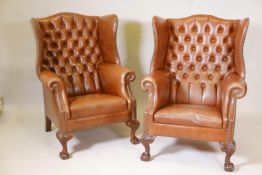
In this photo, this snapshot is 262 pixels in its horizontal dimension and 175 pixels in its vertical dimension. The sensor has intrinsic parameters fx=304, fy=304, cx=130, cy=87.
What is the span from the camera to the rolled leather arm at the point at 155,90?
243cm

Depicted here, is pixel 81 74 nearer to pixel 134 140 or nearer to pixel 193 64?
pixel 134 140

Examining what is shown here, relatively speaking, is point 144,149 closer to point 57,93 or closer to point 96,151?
point 96,151

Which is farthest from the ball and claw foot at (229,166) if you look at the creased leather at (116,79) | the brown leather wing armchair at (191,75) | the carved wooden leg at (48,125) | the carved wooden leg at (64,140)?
the carved wooden leg at (48,125)

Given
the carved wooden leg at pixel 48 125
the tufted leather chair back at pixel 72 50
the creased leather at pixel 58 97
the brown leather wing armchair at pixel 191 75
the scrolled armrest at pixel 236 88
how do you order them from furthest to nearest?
the carved wooden leg at pixel 48 125
the tufted leather chair back at pixel 72 50
the creased leather at pixel 58 97
the brown leather wing armchair at pixel 191 75
the scrolled armrest at pixel 236 88

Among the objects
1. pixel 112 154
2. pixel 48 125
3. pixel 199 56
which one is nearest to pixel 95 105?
pixel 112 154

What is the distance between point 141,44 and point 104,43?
1.89ft

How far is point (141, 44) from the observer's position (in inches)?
138

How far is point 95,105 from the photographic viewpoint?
8.39ft

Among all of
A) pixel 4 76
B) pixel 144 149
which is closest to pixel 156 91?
pixel 144 149

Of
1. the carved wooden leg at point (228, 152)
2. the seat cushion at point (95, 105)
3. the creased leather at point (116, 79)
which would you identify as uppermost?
the creased leather at point (116, 79)

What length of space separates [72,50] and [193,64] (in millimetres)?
1203

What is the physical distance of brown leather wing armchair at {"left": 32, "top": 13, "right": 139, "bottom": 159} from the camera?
8.21ft

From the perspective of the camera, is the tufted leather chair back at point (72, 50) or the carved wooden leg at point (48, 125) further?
the carved wooden leg at point (48, 125)

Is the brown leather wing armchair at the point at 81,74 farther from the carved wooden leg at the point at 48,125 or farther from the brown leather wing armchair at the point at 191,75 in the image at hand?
the brown leather wing armchair at the point at 191,75
